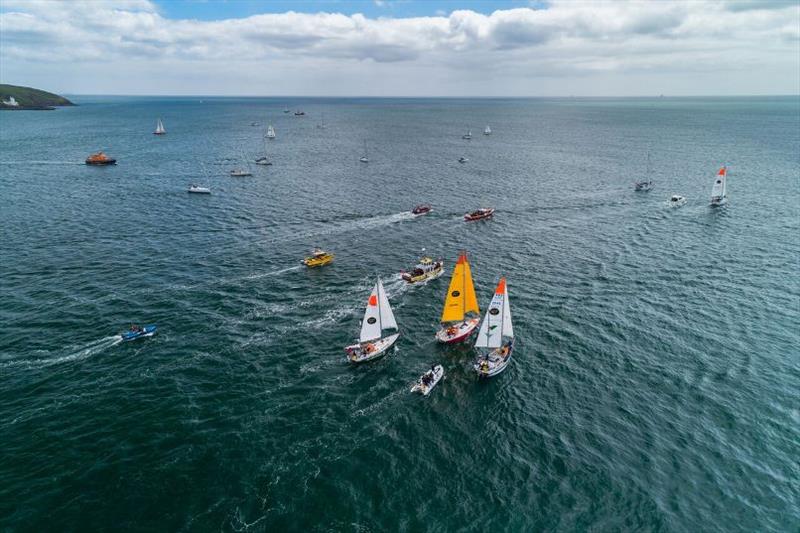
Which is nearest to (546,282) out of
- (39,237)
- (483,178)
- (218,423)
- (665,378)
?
(665,378)

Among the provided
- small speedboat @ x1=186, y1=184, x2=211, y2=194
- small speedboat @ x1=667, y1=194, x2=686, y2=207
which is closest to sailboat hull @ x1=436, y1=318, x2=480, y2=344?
small speedboat @ x1=667, y1=194, x2=686, y2=207

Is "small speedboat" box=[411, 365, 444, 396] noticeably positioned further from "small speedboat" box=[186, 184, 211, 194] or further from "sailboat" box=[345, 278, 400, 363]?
"small speedboat" box=[186, 184, 211, 194]

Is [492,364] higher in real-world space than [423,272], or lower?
lower

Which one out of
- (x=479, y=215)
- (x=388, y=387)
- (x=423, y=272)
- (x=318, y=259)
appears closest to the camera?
(x=388, y=387)

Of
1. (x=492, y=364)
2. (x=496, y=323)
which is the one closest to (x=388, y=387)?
(x=492, y=364)

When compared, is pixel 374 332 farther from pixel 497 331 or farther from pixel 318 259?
pixel 318 259

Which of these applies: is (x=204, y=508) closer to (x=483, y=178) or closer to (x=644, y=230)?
(x=644, y=230)

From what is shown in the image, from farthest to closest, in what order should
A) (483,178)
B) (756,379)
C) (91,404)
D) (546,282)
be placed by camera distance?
(483,178), (546,282), (756,379), (91,404)
